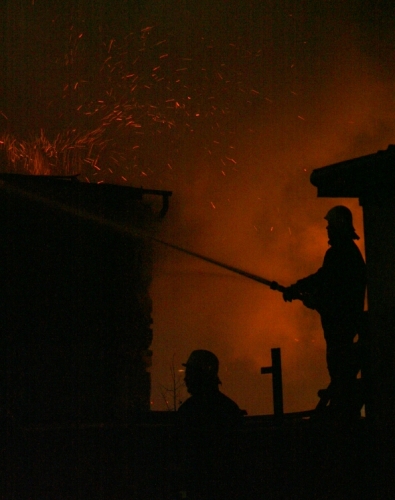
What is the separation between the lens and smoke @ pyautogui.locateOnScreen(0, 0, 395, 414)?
16359mm

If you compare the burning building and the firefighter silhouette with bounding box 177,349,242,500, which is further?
the burning building

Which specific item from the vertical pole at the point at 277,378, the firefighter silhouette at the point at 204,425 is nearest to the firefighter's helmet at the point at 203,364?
the firefighter silhouette at the point at 204,425

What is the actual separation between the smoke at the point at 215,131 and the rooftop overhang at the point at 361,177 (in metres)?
8.46

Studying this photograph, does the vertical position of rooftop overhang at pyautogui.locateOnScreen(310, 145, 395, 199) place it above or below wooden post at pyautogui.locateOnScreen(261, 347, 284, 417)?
above

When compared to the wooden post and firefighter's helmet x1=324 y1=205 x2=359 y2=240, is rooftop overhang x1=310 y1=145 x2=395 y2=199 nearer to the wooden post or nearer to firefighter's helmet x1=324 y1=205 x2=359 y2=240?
firefighter's helmet x1=324 y1=205 x2=359 y2=240

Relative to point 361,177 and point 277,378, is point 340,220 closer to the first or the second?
point 361,177

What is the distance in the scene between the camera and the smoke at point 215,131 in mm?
16359

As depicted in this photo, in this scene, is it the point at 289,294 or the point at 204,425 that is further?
the point at 289,294

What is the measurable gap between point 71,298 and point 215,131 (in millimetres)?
7507

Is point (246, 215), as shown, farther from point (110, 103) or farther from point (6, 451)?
point (6, 451)

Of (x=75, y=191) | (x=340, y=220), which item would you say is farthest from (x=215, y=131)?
(x=340, y=220)

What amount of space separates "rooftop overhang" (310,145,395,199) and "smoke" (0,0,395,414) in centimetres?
846

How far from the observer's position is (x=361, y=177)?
5828 mm

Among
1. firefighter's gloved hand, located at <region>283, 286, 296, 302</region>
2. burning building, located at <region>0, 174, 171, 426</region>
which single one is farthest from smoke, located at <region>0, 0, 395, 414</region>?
firefighter's gloved hand, located at <region>283, 286, 296, 302</region>
